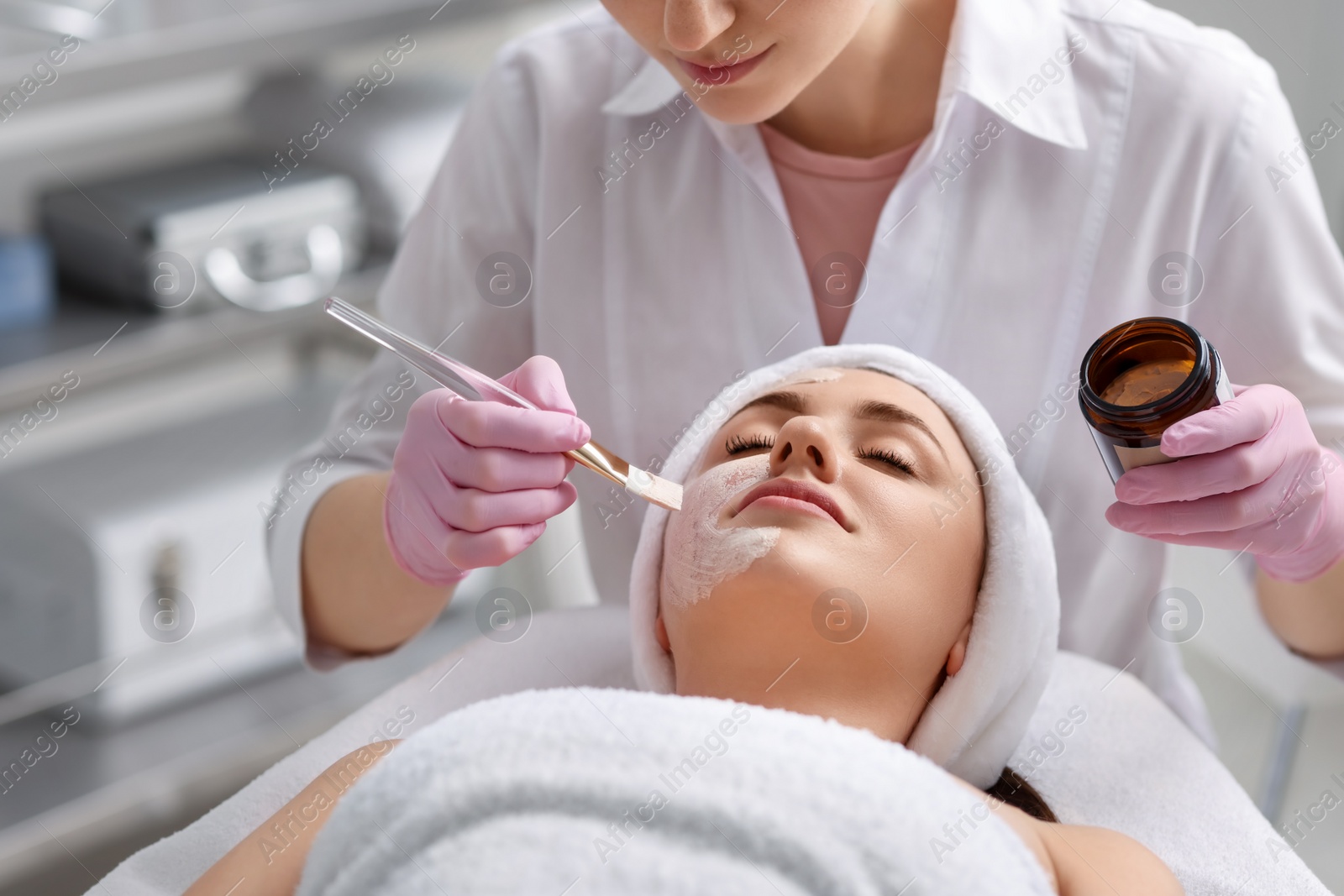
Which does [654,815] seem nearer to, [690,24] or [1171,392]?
[1171,392]

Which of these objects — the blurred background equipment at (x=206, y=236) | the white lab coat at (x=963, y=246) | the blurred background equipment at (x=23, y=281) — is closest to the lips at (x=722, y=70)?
the white lab coat at (x=963, y=246)

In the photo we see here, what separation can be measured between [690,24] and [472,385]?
0.31 meters

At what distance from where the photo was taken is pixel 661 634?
1.07m

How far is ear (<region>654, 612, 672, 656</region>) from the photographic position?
1066 millimetres

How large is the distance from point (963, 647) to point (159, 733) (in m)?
1.34

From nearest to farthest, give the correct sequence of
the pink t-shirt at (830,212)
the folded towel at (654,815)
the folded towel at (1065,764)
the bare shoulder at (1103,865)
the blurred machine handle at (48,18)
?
1. the folded towel at (654,815)
2. the bare shoulder at (1103,865)
3. the folded towel at (1065,764)
4. the pink t-shirt at (830,212)
5. the blurred machine handle at (48,18)

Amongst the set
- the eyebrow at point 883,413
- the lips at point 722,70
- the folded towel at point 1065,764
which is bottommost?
the folded towel at point 1065,764

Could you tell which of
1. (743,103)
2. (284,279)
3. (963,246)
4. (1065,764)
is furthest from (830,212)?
(284,279)

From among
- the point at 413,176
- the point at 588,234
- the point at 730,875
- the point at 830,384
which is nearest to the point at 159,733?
the point at 413,176

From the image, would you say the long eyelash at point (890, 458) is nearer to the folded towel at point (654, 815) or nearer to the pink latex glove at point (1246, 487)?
the pink latex glove at point (1246, 487)

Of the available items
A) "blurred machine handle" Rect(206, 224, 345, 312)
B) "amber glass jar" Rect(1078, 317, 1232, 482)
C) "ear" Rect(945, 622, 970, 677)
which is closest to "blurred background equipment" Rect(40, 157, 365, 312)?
"blurred machine handle" Rect(206, 224, 345, 312)

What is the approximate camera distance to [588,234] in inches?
49.6

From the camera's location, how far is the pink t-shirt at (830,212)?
1.19 meters

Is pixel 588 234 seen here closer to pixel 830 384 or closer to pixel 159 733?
pixel 830 384
